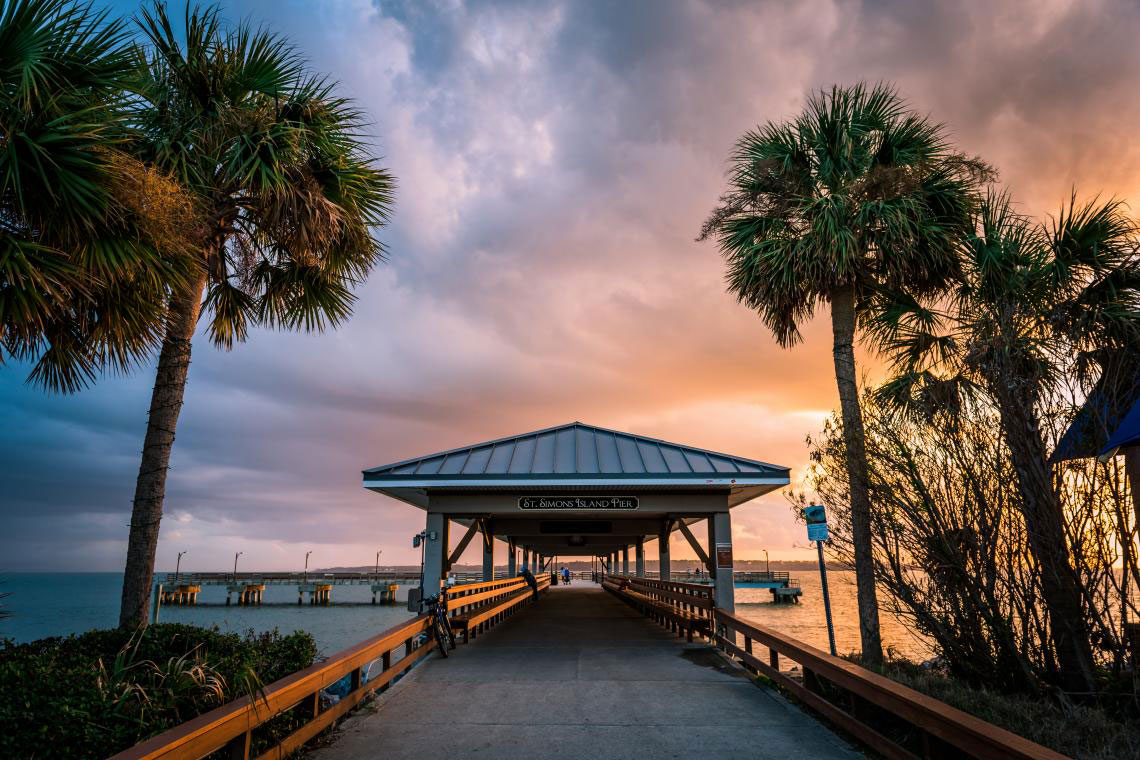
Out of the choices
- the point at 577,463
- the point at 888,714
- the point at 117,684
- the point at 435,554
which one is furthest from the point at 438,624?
the point at 888,714

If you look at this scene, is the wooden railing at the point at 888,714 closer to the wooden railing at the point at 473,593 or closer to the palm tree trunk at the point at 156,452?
the wooden railing at the point at 473,593

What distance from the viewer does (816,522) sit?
27.5 feet

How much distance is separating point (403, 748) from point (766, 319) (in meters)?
9.29

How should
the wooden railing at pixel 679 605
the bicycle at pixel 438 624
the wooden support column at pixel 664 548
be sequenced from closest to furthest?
the bicycle at pixel 438 624, the wooden railing at pixel 679 605, the wooden support column at pixel 664 548

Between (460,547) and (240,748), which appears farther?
(460,547)

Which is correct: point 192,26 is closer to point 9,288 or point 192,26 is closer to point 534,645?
point 9,288

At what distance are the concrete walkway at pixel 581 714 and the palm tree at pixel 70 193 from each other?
4.87 metres

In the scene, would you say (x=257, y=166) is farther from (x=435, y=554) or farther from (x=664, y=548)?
(x=664, y=548)

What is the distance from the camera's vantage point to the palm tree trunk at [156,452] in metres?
7.26

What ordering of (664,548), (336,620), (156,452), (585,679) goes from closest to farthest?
(156,452) < (585,679) < (664,548) < (336,620)

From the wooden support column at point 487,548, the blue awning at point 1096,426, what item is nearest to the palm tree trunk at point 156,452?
the blue awning at point 1096,426

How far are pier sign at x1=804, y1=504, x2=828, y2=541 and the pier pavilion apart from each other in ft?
16.0

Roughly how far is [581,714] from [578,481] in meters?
7.06

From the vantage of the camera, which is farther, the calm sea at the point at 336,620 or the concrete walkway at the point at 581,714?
the calm sea at the point at 336,620
